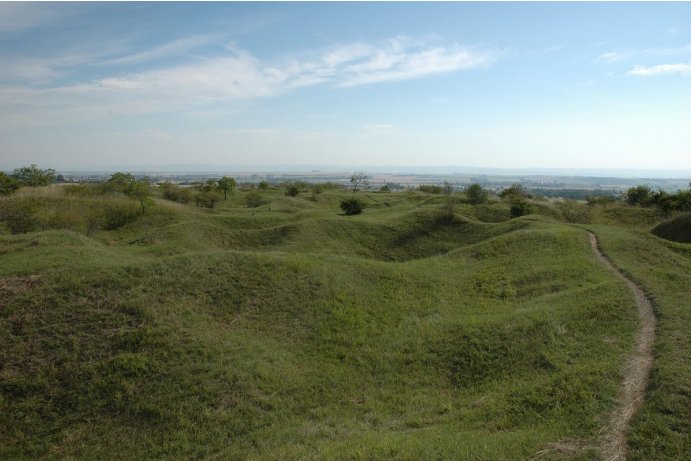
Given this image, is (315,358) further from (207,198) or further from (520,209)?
(207,198)

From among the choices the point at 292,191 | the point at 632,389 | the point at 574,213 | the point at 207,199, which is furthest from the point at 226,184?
the point at 632,389

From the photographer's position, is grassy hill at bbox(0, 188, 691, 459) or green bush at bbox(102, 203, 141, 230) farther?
green bush at bbox(102, 203, 141, 230)

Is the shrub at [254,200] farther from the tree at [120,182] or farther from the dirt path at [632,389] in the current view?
the dirt path at [632,389]

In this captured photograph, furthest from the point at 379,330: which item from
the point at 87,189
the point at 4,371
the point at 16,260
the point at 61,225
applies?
the point at 87,189

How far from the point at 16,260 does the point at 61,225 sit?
55.4ft

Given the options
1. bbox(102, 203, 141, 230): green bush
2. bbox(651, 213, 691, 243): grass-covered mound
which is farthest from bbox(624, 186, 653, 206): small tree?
bbox(102, 203, 141, 230): green bush

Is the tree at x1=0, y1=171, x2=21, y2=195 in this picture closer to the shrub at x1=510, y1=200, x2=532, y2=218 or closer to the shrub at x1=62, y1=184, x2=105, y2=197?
the shrub at x1=62, y1=184, x2=105, y2=197

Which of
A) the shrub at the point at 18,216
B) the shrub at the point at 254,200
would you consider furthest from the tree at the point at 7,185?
the shrub at the point at 254,200

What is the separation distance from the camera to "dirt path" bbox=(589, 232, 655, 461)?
6859 mm

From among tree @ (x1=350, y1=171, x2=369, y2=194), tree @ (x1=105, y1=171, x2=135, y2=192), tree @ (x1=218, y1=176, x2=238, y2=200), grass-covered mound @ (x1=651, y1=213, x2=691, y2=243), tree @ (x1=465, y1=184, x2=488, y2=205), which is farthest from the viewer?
tree @ (x1=350, y1=171, x2=369, y2=194)

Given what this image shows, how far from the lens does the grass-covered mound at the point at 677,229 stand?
30.1 m

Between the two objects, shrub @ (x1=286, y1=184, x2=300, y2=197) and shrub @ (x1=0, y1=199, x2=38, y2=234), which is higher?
shrub @ (x1=286, y1=184, x2=300, y2=197)

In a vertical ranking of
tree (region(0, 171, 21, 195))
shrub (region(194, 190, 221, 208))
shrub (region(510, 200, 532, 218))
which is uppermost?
tree (region(0, 171, 21, 195))

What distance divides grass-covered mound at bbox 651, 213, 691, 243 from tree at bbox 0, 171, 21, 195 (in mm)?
49906
